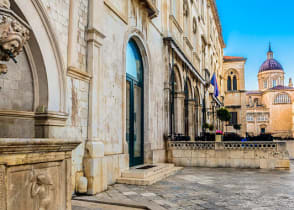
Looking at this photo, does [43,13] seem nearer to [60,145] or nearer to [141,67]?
[60,145]

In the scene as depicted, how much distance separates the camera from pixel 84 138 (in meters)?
6.33

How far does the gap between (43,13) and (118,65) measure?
134 inches

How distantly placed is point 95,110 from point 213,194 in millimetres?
3332

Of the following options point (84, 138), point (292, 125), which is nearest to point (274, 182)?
point (84, 138)

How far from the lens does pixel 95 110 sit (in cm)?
661

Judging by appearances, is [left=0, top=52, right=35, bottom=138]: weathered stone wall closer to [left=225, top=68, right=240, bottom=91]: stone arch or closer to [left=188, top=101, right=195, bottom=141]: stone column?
[left=188, top=101, right=195, bottom=141]: stone column

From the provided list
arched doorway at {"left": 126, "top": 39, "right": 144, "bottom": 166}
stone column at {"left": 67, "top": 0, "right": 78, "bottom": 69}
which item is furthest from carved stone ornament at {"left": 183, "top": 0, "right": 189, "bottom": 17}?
stone column at {"left": 67, "top": 0, "right": 78, "bottom": 69}

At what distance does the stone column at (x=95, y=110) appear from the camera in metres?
6.20

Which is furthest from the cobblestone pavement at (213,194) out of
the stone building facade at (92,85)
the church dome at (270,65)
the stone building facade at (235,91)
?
the church dome at (270,65)

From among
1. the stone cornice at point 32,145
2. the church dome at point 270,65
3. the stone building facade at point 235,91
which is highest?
the church dome at point 270,65

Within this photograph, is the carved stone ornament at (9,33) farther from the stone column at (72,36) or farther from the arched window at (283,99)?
the arched window at (283,99)

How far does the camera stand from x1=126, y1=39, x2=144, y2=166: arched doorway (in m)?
9.78

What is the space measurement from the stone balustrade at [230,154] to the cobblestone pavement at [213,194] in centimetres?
288

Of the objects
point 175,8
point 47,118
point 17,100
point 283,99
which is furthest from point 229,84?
point 17,100
